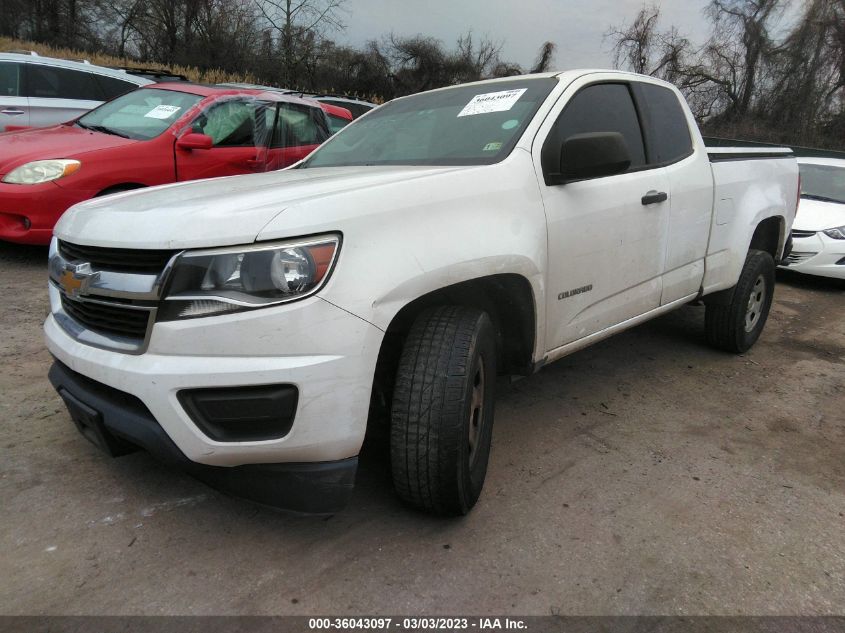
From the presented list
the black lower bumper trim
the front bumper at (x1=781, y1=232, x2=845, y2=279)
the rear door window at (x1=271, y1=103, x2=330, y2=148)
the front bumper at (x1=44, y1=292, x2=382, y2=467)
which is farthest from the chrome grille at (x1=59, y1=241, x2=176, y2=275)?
the front bumper at (x1=781, y1=232, x2=845, y2=279)

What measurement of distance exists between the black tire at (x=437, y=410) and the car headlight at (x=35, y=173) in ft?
13.1

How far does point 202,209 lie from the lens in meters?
1.94

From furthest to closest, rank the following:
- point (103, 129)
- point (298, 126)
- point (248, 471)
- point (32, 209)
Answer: point (298, 126), point (103, 129), point (32, 209), point (248, 471)

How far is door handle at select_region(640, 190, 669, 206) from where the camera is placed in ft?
10.2

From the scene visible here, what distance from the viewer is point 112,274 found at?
198 centimetres

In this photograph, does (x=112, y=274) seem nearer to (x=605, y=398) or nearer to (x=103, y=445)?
(x=103, y=445)

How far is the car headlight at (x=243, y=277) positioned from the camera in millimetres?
1817

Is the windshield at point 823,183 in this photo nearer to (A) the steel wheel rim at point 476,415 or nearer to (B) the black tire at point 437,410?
(A) the steel wheel rim at point 476,415

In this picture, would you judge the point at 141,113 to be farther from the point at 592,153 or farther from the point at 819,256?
the point at 819,256

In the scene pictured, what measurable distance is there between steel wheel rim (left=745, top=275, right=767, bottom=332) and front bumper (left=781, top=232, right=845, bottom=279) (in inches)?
117

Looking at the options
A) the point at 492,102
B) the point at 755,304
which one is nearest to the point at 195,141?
the point at 492,102

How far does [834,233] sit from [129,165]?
7.01m

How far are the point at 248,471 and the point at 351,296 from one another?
2.06 feet

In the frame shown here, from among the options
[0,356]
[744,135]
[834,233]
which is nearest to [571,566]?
[0,356]
